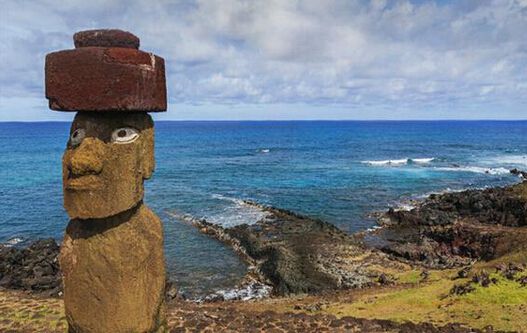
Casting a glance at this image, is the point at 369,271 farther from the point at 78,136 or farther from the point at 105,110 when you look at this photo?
the point at 105,110

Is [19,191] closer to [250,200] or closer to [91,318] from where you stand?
[250,200]

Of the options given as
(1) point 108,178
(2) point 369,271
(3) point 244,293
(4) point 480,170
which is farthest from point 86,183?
(4) point 480,170

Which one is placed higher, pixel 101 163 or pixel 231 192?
pixel 101 163

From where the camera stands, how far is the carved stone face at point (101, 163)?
6.28 meters

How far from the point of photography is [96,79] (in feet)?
19.5

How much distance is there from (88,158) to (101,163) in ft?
0.60

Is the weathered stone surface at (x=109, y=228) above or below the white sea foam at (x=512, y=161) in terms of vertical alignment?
above

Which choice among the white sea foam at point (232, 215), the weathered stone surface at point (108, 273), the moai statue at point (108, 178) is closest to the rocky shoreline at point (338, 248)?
the white sea foam at point (232, 215)

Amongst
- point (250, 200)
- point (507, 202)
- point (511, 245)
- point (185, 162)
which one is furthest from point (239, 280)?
point (185, 162)

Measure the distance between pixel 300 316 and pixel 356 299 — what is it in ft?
15.1

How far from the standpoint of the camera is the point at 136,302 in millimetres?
6902

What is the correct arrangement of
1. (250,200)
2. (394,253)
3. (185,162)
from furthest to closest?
(185,162)
(250,200)
(394,253)

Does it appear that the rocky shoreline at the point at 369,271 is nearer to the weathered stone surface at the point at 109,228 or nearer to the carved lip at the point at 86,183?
the weathered stone surface at the point at 109,228

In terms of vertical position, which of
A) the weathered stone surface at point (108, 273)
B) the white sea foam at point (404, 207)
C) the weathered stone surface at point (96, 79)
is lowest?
the white sea foam at point (404, 207)
